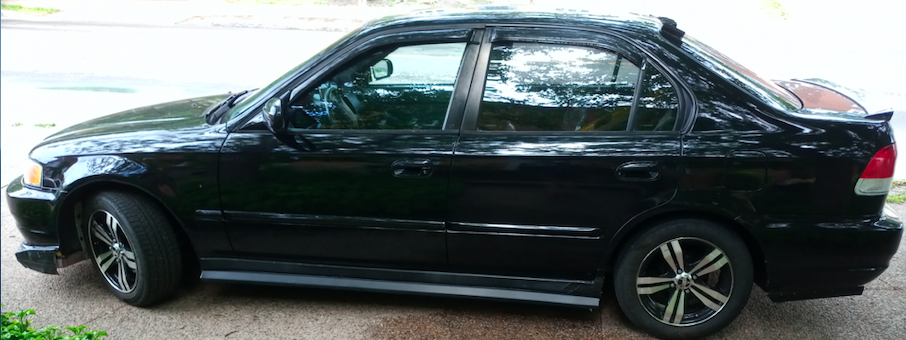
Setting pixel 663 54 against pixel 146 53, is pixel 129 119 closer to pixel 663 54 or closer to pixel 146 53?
pixel 663 54

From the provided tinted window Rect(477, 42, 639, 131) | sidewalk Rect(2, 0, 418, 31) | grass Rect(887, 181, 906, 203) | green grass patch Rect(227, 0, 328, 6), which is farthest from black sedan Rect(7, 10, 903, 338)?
green grass patch Rect(227, 0, 328, 6)

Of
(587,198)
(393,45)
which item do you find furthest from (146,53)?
(587,198)

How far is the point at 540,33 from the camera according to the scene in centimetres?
334

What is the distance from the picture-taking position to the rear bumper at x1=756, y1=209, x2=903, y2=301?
310 centimetres

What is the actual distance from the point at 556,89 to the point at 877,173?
1482mm

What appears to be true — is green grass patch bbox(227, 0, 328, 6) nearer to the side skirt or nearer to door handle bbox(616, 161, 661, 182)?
the side skirt

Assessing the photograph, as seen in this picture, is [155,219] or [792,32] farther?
[792,32]

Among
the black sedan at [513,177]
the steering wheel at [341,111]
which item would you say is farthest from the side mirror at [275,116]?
the steering wheel at [341,111]

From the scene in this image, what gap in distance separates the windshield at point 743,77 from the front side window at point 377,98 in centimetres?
118

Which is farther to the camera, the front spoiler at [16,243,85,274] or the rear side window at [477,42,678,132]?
the front spoiler at [16,243,85,274]

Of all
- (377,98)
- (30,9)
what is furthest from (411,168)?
(30,9)

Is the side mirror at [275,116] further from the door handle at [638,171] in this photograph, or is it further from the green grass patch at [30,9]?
the green grass patch at [30,9]

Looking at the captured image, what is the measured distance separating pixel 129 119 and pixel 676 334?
10.8ft

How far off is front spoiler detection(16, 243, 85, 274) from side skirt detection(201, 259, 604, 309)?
2.72 feet
